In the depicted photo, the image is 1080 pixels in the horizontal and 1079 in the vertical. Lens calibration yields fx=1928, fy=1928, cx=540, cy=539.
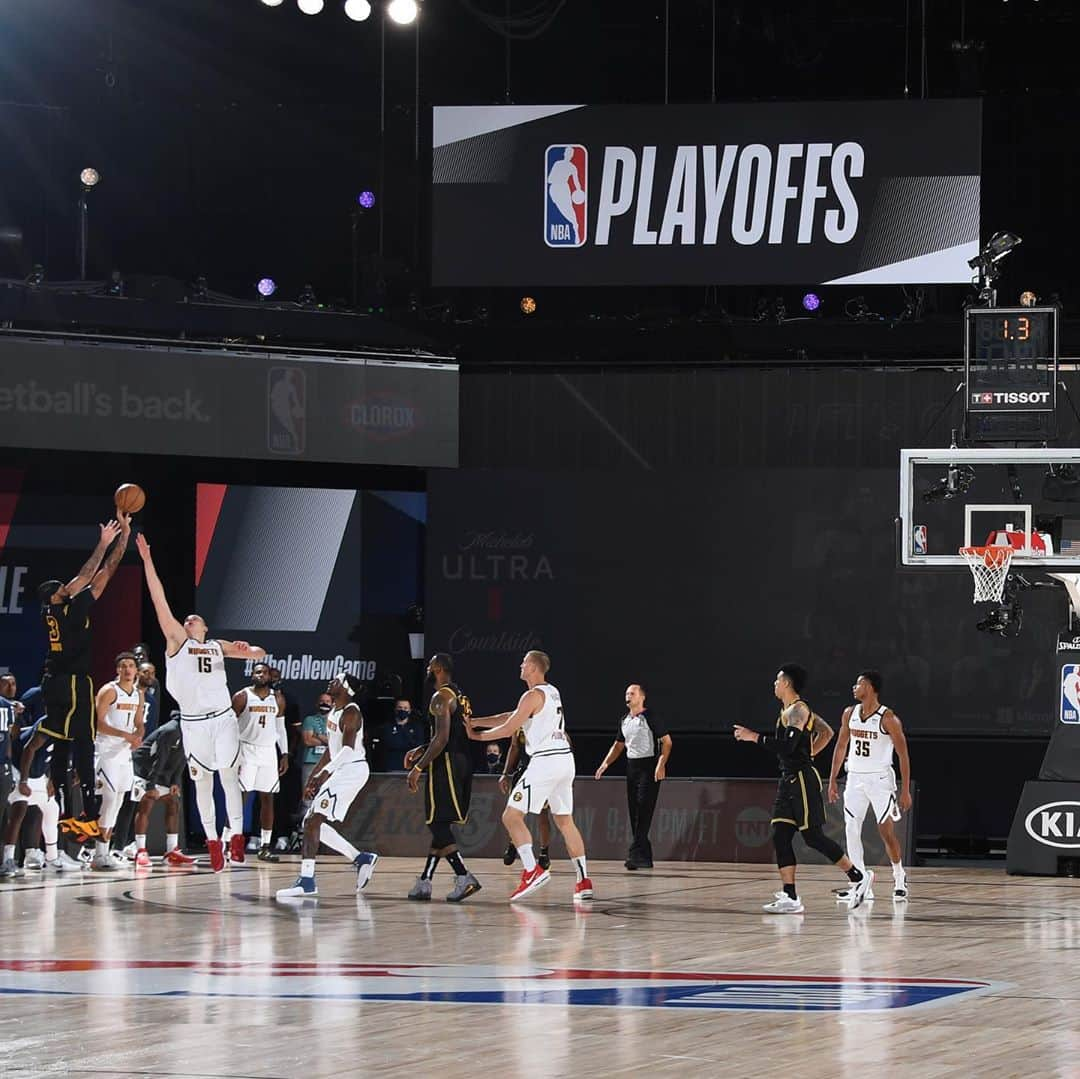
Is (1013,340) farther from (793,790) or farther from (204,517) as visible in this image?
(204,517)

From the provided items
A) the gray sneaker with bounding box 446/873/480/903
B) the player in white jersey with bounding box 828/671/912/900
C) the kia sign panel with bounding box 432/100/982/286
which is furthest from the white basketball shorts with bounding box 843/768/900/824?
the kia sign panel with bounding box 432/100/982/286

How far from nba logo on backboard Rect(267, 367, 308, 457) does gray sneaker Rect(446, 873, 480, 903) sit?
7697mm

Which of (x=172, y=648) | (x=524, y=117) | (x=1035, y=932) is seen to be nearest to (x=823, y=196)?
(x=524, y=117)

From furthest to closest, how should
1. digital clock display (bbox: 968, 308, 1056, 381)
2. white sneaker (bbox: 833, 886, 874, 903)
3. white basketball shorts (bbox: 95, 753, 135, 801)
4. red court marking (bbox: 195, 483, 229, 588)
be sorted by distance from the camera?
1. red court marking (bbox: 195, 483, 229, 588)
2. digital clock display (bbox: 968, 308, 1056, 381)
3. white basketball shorts (bbox: 95, 753, 135, 801)
4. white sneaker (bbox: 833, 886, 874, 903)

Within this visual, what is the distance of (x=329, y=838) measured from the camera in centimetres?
1515

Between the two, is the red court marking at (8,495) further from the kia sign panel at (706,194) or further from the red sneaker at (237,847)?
the kia sign panel at (706,194)

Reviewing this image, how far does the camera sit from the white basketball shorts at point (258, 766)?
19141 millimetres

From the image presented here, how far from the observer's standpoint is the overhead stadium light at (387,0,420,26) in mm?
19922

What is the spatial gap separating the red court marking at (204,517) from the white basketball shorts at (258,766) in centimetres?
304

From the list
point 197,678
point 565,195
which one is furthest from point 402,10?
point 197,678

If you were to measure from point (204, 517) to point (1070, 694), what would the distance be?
9569 millimetres

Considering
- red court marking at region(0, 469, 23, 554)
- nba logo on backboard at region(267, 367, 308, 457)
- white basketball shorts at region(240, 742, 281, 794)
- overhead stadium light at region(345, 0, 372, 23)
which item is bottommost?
white basketball shorts at region(240, 742, 281, 794)

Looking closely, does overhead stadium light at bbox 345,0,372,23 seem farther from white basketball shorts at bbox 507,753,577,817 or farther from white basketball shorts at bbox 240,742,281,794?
white basketball shorts at bbox 507,753,577,817

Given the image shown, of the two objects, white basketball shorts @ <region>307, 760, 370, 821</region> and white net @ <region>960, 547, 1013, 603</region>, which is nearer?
white basketball shorts @ <region>307, 760, 370, 821</region>
